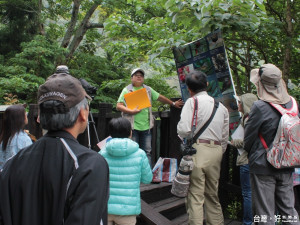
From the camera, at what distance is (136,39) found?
5.61 meters

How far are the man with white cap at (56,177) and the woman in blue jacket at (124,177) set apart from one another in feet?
5.11

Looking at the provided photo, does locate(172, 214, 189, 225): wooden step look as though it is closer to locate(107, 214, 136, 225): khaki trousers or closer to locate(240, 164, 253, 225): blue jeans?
locate(240, 164, 253, 225): blue jeans

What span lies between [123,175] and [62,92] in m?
1.76

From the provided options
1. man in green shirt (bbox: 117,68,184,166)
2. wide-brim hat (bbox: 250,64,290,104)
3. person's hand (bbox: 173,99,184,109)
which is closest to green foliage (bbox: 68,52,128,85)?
man in green shirt (bbox: 117,68,184,166)

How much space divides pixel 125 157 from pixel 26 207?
1.73 metres

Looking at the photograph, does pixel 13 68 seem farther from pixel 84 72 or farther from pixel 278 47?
pixel 278 47

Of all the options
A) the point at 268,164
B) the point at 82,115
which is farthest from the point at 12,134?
the point at 268,164

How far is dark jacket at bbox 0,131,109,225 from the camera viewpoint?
1114 mm

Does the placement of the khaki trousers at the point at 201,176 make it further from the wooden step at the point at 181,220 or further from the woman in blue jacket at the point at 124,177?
the wooden step at the point at 181,220

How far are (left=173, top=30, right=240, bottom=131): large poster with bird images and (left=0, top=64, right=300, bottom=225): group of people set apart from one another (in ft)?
0.64

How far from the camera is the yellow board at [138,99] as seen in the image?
13.9 feet

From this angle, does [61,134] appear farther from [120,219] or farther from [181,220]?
[181,220]

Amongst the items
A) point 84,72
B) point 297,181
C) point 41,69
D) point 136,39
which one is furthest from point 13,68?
point 297,181

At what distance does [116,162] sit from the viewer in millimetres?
2857
